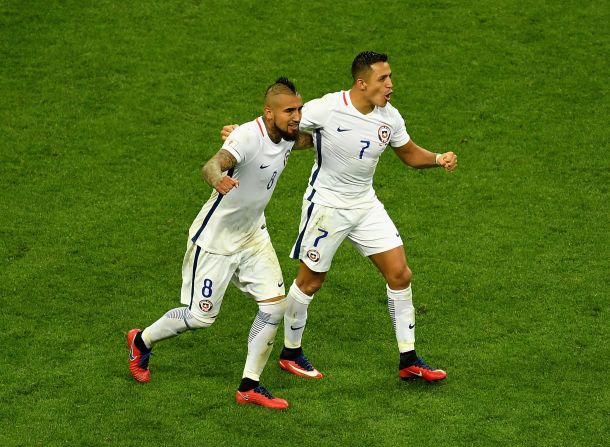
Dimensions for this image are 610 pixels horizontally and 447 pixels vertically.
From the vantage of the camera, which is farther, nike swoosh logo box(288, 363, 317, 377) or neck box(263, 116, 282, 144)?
nike swoosh logo box(288, 363, 317, 377)

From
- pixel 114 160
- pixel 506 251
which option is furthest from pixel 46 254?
pixel 506 251

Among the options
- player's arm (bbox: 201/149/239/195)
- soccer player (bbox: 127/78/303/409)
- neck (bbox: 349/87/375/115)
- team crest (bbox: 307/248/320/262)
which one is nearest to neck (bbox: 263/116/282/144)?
soccer player (bbox: 127/78/303/409)

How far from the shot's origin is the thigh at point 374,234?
31.1ft

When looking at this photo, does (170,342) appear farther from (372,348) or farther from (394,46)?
(394,46)

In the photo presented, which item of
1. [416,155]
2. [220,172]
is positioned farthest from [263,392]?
[416,155]

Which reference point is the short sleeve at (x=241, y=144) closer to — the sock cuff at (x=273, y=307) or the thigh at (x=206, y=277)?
the thigh at (x=206, y=277)

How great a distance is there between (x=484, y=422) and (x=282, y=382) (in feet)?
5.93

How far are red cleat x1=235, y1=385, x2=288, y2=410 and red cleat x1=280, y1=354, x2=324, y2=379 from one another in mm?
583

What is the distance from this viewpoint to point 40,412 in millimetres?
8891

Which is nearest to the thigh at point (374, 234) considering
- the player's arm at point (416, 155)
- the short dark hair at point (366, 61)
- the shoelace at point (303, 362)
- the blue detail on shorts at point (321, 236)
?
the blue detail on shorts at point (321, 236)

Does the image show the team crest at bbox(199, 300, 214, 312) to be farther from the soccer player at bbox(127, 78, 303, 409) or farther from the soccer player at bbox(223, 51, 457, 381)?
the soccer player at bbox(223, 51, 457, 381)

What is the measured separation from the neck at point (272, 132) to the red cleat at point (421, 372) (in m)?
2.23

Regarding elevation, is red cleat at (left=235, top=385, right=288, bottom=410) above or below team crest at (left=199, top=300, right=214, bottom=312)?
below

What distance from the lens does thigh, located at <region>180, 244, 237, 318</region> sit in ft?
29.8
